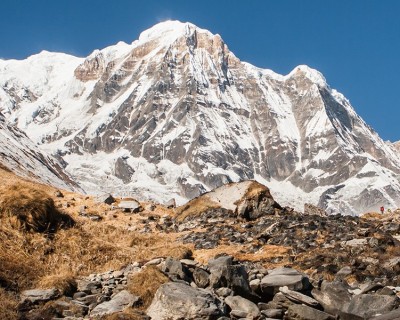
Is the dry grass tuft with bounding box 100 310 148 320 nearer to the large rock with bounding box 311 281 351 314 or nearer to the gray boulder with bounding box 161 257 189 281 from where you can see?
the gray boulder with bounding box 161 257 189 281

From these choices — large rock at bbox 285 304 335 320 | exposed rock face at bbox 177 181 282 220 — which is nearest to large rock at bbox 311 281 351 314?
large rock at bbox 285 304 335 320

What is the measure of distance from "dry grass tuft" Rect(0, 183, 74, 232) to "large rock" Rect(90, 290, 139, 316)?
5768mm

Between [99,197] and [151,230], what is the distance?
25.9 feet

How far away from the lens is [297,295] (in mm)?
14594

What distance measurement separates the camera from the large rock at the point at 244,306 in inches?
542

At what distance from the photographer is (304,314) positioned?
13812mm

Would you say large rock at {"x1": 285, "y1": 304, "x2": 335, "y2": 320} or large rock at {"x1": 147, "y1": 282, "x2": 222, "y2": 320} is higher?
large rock at {"x1": 285, "y1": 304, "x2": 335, "y2": 320}

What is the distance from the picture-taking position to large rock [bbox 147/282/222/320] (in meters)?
13.3

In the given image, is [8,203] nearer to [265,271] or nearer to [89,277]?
[89,277]

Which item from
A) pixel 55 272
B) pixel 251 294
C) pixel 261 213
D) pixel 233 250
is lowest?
pixel 55 272

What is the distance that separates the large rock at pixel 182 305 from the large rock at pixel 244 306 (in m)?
0.48

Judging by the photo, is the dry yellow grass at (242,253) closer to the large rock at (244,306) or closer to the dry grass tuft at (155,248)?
the dry grass tuft at (155,248)

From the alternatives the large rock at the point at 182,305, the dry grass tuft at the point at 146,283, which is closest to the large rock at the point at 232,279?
the large rock at the point at 182,305

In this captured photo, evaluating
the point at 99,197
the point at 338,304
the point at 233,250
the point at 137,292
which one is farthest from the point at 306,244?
the point at 99,197
